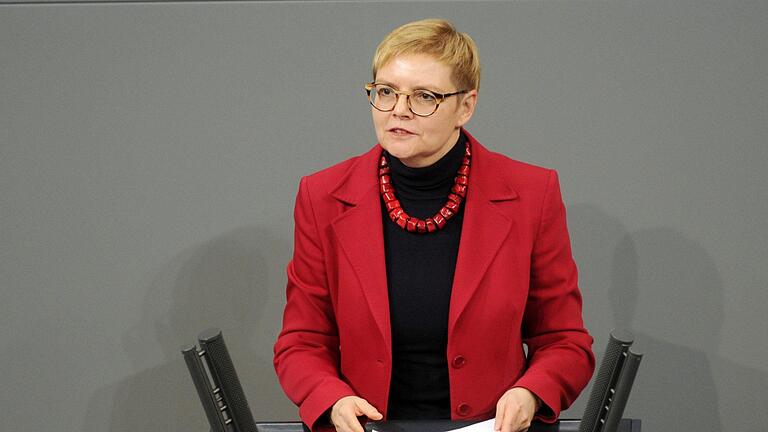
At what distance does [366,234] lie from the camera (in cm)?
203

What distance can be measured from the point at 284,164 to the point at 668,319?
3.88ft

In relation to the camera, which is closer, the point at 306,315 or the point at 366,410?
the point at 366,410

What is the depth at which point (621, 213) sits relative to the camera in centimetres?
291

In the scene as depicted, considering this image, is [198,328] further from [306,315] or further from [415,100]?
[415,100]

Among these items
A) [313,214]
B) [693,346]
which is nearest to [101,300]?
[313,214]

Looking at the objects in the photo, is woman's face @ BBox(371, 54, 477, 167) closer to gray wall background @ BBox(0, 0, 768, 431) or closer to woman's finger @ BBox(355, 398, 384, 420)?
woman's finger @ BBox(355, 398, 384, 420)

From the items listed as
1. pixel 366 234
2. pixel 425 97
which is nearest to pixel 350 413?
pixel 366 234

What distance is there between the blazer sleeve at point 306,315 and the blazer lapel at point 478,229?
0.90 feet

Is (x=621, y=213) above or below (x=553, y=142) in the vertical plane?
below

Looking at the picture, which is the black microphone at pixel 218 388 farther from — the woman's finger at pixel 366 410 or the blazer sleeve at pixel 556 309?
the blazer sleeve at pixel 556 309

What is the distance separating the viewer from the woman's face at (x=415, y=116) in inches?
74.8

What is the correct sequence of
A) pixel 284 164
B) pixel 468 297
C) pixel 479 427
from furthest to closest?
1. pixel 284 164
2. pixel 468 297
3. pixel 479 427

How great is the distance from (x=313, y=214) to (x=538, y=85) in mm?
1025

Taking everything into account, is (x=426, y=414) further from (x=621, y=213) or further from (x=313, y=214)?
(x=621, y=213)
